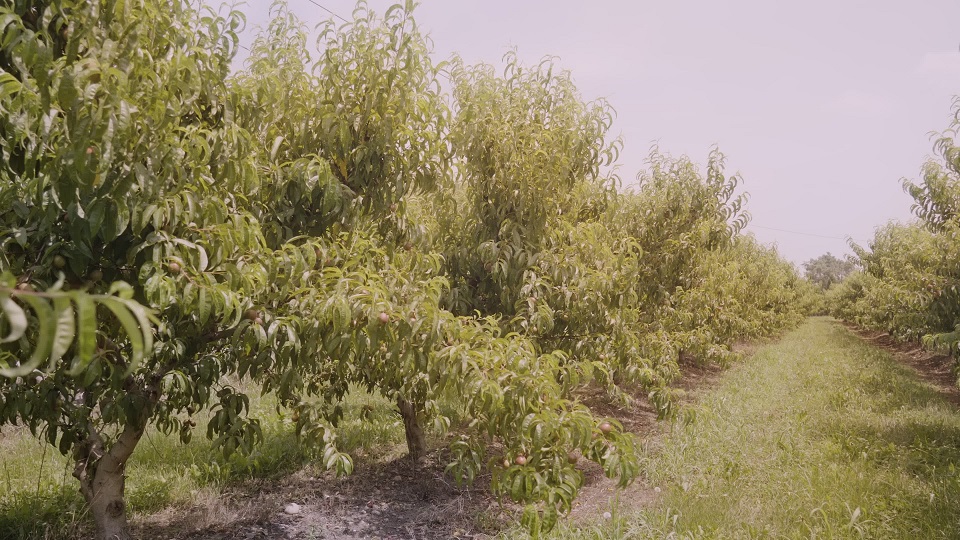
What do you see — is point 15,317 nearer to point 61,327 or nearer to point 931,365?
point 61,327

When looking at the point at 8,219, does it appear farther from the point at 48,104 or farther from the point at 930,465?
the point at 930,465

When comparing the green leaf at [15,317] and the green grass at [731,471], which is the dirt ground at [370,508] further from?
the green leaf at [15,317]

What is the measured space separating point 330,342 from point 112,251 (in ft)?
3.91

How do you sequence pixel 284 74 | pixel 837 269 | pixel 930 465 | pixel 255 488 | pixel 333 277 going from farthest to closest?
pixel 837 269 → pixel 930 465 → pixel 255 488 → pixel 284 74 → pixel 333 277

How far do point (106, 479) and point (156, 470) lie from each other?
1887 mm

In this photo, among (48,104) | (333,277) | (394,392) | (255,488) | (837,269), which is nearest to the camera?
(48,104)

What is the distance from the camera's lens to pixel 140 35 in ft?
7.72

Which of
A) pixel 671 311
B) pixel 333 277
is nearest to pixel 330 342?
pixel 333 277

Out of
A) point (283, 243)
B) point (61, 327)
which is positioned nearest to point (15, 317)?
point (61, 327)

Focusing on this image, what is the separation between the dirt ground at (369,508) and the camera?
421 centimetres

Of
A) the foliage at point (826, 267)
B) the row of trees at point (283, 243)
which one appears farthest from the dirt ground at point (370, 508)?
the foliage at point (826, 267)

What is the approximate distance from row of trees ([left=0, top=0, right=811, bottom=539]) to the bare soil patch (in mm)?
8945

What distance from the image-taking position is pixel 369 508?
473cm

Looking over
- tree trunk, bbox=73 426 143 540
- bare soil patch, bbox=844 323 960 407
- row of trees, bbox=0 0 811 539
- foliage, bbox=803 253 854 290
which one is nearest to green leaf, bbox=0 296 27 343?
row of trees, bbox=0 0 811 539
